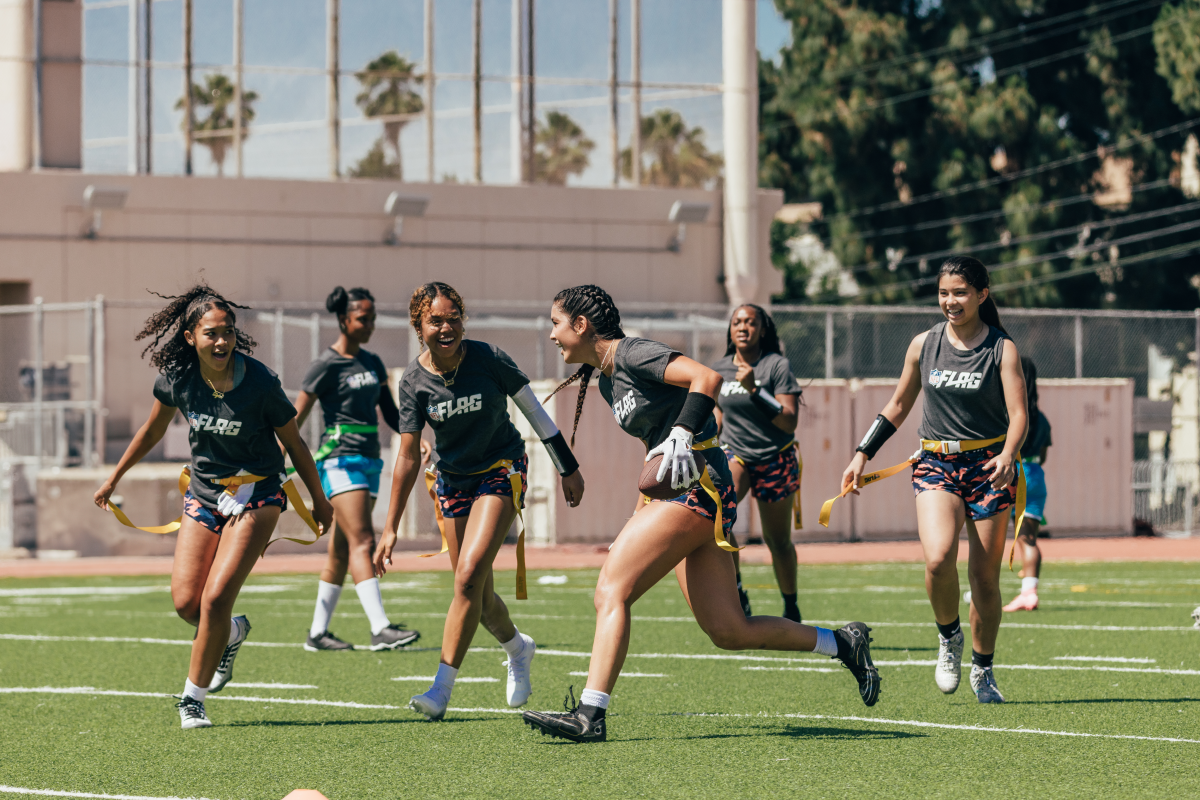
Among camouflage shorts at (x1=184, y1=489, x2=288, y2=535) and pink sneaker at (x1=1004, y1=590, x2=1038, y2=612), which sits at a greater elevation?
camouflage shorts at (x1=184, y1=489, x2=288, y2=535)

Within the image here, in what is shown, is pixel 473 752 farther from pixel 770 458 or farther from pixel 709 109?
pixel 709 109

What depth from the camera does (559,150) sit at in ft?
96.1

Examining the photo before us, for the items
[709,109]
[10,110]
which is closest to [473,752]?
[10,110]

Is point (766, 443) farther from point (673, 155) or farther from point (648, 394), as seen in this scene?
point (673, 155)

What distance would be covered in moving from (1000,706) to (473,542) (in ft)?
8.64

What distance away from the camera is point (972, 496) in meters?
8.07

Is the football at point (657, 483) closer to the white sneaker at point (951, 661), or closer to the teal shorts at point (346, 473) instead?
the white sneaker at point (951, 661)

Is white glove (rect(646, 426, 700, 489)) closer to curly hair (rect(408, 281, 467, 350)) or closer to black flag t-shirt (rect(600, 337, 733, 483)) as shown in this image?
black flag t-shirt (rect(600, 337, 733, 483))

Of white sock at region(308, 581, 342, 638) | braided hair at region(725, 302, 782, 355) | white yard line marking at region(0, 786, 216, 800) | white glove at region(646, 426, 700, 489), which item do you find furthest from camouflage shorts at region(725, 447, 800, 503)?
white yard line marking at region(0, 786, 216, 800)

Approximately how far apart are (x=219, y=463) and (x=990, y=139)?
1226 inches

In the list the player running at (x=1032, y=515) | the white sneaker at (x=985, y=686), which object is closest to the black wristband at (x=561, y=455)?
the white sneaker at (x=985, y=686)

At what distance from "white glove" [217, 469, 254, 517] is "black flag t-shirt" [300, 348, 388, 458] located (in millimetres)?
2876

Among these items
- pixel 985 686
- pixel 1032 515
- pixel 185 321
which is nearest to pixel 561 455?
pixel 185 321

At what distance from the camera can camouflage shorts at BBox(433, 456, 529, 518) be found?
8.11 m
